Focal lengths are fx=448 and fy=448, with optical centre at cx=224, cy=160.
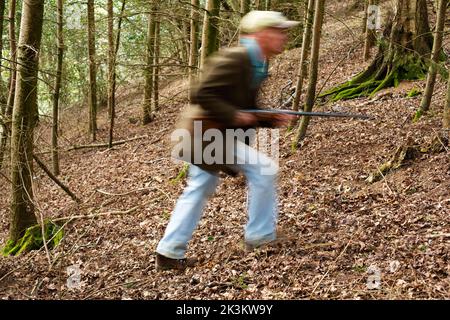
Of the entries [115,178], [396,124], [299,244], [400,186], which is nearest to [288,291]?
[299,244]

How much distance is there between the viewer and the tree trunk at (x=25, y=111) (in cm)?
719

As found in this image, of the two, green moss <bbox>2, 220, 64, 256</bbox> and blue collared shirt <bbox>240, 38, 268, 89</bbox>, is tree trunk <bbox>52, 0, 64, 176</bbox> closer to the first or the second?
green moss <bbox>2, 220, 64, 256</bbox>

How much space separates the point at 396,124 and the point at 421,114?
49 centimetres

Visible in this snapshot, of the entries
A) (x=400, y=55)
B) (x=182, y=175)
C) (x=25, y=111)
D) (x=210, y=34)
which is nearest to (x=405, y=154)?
(x=210, y=34)

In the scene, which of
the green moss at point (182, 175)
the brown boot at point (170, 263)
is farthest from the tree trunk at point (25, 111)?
the brown boot at point (170, 263)

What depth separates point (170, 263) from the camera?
480 cm

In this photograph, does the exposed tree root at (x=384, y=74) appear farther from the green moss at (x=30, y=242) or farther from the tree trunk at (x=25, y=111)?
the green moss at (x=30, y=242)

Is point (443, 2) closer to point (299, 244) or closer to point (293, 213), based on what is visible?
point (293, 213)

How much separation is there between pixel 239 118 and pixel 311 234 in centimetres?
206

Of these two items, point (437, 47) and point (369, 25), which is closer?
point (437, 47)

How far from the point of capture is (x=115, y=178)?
12.1 m

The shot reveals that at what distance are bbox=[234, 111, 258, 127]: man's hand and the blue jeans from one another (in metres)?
0.29

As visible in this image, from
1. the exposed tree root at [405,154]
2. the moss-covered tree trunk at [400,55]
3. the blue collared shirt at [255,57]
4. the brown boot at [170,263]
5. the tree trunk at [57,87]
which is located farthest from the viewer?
the tree trunk at [57,87]

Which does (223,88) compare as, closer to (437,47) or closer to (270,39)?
(270,39)
